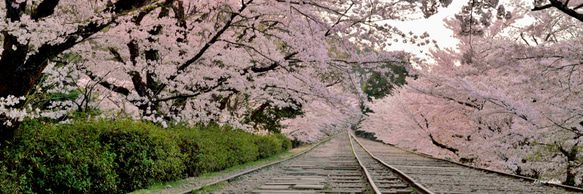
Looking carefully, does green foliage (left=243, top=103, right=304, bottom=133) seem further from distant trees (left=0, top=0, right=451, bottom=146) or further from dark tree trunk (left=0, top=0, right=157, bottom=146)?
dark tree trunk (left=0, top=0, right=157, bottom=146)

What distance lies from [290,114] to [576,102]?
22125mm

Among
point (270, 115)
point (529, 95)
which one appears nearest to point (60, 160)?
point (529, 95)

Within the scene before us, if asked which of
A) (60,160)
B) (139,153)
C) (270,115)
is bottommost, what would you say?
(60,160)

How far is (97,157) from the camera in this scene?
8.58 metres

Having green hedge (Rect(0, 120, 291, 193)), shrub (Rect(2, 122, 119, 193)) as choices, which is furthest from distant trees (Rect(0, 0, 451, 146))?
shrub (Rect(2, 122, 119, 193))

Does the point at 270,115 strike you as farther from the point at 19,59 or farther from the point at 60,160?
the point at 19,59

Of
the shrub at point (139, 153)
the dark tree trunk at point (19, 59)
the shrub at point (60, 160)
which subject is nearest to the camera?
the shrub at point (60, 160)

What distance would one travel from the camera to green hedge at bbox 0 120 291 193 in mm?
6913

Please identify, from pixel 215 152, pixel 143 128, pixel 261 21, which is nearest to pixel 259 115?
pixel 215 152

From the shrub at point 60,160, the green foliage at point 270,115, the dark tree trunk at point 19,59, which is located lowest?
the shrub at point 60,160

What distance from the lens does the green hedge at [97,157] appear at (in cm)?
691

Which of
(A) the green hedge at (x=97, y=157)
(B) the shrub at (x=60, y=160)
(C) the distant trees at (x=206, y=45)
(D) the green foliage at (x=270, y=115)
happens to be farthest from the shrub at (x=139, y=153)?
(D) the green foliage at (x=270, y=115)

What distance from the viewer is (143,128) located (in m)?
10.6

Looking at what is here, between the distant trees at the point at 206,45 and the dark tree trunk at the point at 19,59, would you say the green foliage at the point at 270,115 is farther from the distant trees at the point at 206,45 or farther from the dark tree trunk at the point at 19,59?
the dark tree trunk at the point at 19,59
